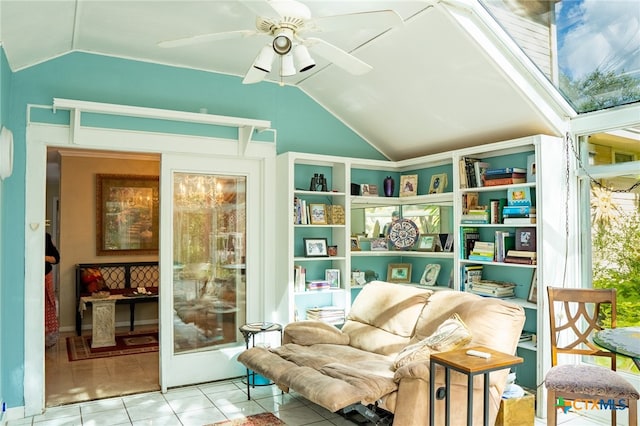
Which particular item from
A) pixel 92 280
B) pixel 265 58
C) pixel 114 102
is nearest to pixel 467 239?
pixel 265 58

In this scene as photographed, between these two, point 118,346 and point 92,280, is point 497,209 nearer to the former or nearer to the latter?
point 118,346

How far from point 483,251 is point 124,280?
200 inches

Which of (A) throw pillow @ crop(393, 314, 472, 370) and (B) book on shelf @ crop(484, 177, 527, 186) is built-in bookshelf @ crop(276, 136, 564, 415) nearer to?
(B) book on shelf @ crop(484, 177, 527, 186)

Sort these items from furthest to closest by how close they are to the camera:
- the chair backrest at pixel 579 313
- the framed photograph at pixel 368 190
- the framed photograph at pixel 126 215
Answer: the framed photograph at pixel 126 215 < the framed photograph at pixel 368 190 < the chair backrest at pixel 579 313

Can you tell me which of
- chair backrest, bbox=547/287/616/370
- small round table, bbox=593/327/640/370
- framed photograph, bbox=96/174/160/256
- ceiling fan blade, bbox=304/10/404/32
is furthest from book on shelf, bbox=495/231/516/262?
framed photograph, bbox=96/174/160/256

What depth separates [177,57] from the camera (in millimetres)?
4223

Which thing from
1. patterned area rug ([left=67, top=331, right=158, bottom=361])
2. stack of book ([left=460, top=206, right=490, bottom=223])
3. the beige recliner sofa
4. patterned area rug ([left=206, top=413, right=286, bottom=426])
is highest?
stack of book ([left=460, top=206, right=490, bottom=223])

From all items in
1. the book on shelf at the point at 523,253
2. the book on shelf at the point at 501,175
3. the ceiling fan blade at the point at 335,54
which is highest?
the ceiling fan blade at the point at 335,54

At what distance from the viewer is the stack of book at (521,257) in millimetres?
3797

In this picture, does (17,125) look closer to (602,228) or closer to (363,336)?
(363,336)

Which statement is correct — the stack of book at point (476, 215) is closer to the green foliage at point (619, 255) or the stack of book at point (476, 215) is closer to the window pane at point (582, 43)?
the green foliage at point (619, 255)

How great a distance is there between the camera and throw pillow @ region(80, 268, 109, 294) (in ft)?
21.4

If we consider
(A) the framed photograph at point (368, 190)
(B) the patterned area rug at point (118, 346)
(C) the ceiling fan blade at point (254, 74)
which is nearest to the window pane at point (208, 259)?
(A) the framed photograph at point (368, 190)

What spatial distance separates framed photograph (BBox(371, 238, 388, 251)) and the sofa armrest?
47.1 inches
